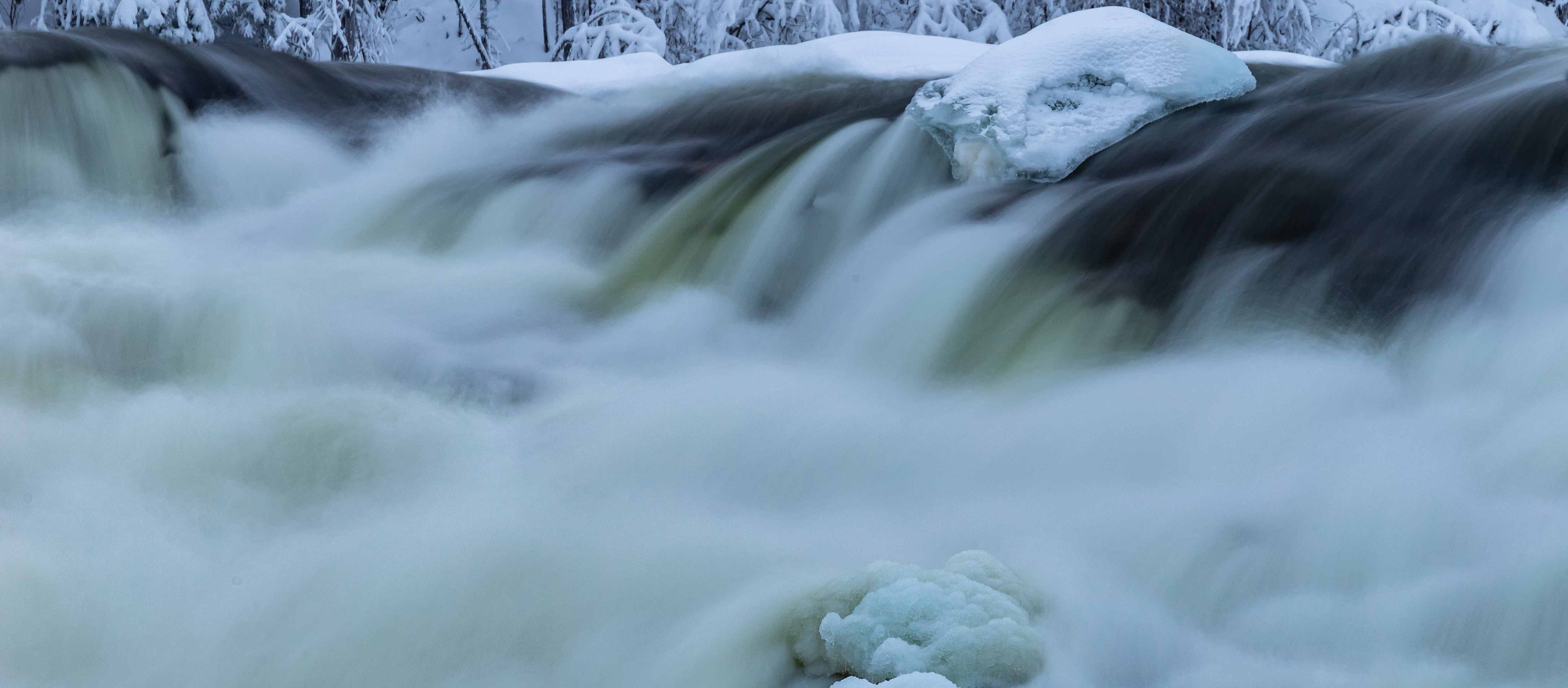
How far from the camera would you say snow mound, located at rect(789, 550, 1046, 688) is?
5.98 feet

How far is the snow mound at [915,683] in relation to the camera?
65.0 inches

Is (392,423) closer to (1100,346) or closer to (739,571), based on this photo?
(739,571)

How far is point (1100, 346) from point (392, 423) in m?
1.65

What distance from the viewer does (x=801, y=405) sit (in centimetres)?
303

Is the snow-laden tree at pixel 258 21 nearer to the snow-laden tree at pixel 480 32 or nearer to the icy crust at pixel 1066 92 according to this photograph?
the snow-laden tree at pixel 480 32

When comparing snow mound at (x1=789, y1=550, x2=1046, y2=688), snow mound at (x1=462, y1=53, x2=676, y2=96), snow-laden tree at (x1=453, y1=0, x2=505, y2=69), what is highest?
snow mound at (x1=789, y1=550, x2=1046, y2=688)

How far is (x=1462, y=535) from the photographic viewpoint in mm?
2021

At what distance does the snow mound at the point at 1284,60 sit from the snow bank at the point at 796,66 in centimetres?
118

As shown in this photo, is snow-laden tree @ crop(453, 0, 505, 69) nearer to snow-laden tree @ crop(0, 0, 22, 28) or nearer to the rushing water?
snow-laden tree @ crop(0, 0, 22, 28)

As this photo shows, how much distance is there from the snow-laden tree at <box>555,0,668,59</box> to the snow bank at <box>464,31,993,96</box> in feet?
14.0

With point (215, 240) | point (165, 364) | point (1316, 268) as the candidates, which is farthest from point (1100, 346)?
point (215, 240)

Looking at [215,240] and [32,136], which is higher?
[32,136]

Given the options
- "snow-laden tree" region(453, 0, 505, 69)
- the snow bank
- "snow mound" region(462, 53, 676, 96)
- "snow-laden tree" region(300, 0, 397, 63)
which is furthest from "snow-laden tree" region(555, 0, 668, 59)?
the snow bank

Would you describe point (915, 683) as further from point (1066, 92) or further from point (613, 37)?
point (613, 37)
